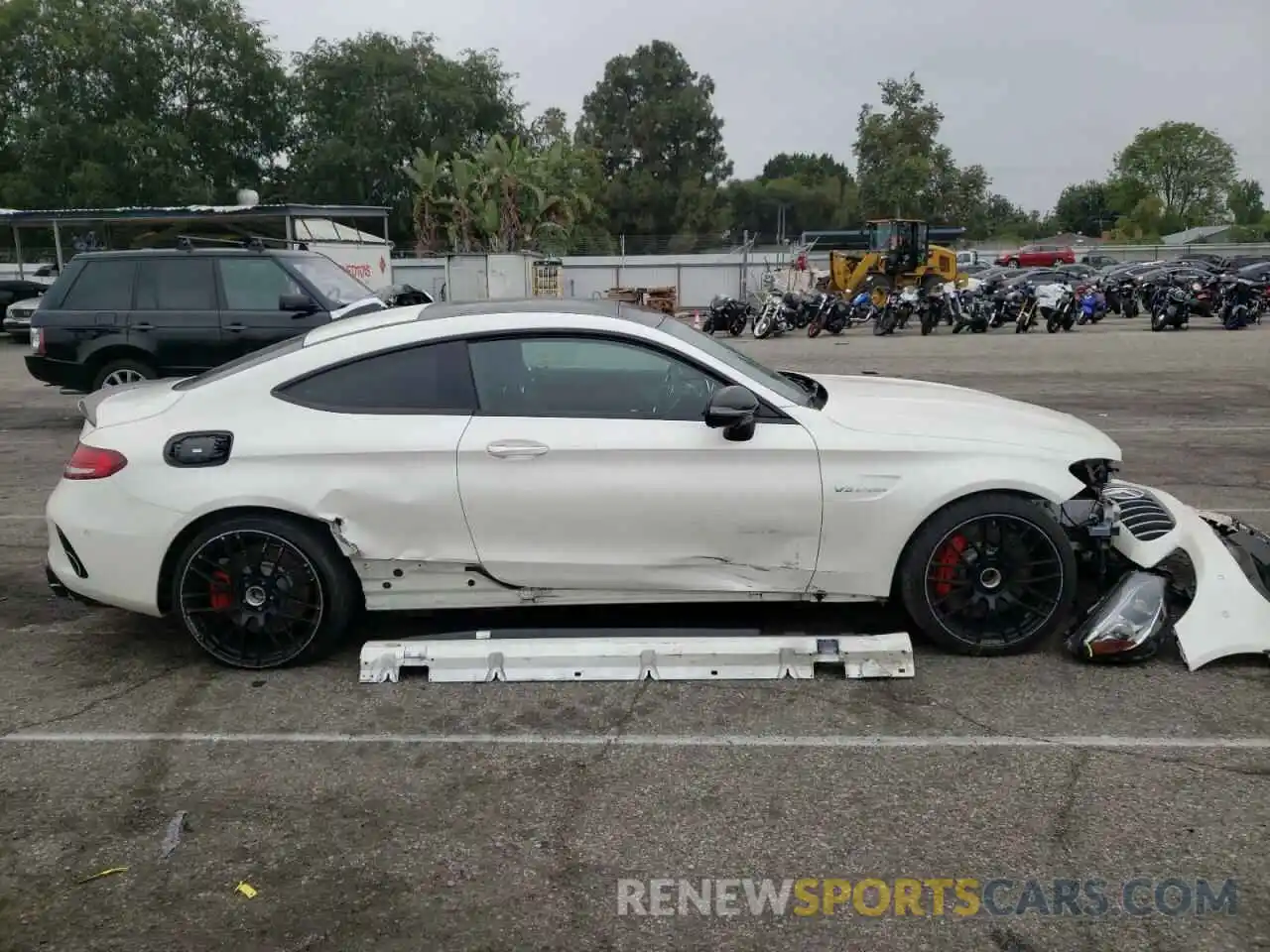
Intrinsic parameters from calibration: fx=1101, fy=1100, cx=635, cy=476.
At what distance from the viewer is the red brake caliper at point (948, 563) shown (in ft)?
14.8

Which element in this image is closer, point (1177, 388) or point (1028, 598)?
point (1028, 598)

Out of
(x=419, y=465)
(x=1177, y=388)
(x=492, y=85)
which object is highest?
(x=492, y=85)

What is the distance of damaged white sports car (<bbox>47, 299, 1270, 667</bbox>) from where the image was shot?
4.47 m

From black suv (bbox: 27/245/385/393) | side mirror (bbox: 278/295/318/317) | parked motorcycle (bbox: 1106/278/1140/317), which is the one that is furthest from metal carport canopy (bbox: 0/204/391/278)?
parked motorcycle (bbox: 1106/278/1140/317)

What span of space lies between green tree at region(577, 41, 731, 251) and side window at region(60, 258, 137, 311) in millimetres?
65053

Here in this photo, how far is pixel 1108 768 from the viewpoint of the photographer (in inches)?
146

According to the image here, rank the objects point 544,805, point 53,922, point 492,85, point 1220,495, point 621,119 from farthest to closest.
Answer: point 621,119 → point 492,85 → point 1220,495 → point 544,805 → point 53,922

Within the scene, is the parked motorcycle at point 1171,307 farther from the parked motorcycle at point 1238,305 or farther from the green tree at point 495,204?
the green tree at point 495,204

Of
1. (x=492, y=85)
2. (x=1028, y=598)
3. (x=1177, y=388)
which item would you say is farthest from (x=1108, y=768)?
(x=492, y=85)

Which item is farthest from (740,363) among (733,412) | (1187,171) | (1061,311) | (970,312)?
(1187,171)

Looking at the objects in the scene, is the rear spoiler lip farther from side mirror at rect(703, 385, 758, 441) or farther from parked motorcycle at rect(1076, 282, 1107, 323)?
parked motorcycle at rect(1076, 282, 1107, 323)

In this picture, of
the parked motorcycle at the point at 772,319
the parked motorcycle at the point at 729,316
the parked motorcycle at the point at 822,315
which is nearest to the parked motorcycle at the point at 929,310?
the parked motorcycle at the point at 822,315

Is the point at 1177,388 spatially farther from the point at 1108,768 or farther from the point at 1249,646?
the point at 1108,768

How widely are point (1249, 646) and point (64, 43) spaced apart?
153 feet
